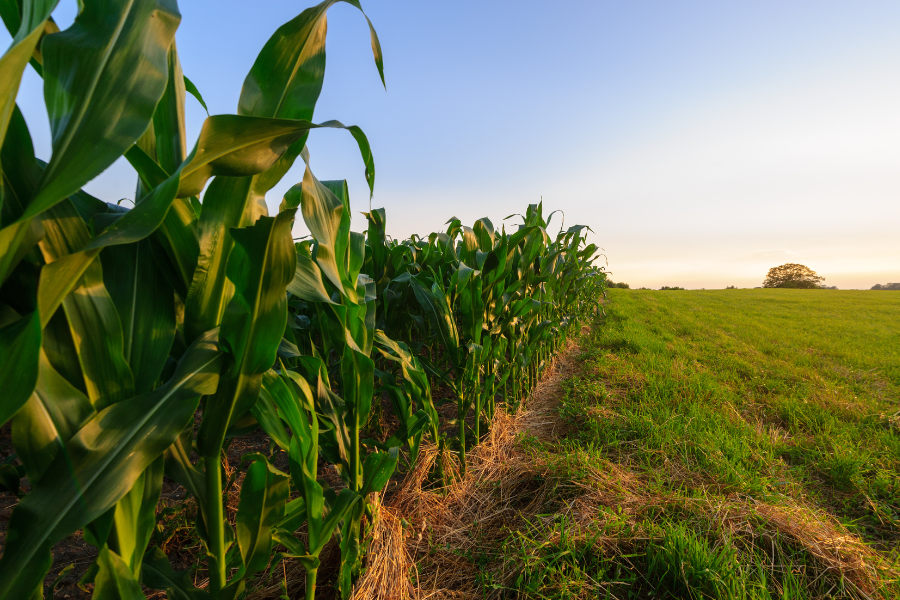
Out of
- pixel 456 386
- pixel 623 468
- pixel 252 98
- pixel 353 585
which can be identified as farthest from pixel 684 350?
pixel 252 98

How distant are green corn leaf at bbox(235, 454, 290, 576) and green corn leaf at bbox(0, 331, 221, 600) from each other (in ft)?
0.80

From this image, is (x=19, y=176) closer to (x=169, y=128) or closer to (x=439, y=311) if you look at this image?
(x=169, y=128)

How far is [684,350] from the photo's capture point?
474 centimetres

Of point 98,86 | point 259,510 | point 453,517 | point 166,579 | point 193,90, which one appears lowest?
point 453,517

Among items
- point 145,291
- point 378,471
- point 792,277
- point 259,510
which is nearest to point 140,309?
point 145,291

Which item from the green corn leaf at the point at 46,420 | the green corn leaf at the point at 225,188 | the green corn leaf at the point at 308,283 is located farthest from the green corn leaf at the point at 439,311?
the green corn leaf at the point at 46,420

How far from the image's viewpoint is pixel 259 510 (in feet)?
2.59

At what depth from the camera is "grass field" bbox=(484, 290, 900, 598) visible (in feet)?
4.07

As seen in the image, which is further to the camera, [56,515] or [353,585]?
[353,585]

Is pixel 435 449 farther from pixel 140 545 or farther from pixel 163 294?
pixel 163 294

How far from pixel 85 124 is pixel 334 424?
0.91m

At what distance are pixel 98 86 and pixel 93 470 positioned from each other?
516 mm

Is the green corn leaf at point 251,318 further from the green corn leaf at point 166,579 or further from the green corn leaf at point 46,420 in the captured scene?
the green corn leaf at point 166,579

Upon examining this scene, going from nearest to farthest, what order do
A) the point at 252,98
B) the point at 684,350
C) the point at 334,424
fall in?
the point at 252,98
the point at 334,424
the point at 684,350
